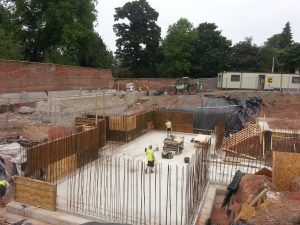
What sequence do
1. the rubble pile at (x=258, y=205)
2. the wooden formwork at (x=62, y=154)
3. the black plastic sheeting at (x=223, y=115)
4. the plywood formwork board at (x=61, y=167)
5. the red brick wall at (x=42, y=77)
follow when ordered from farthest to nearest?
the black plastic sheeting at (x=223, y=115)
the red brick wall at (x=42, y=77)
the plywood formwork board at (x=61, y=167)
the wooden formwork at (x=62, y=154)
the rubble pile at (x=258, y=205)

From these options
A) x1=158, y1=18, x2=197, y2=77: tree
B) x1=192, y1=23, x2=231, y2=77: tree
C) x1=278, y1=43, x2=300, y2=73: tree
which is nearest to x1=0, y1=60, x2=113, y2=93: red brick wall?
x1=158, y1=18, x2=197, y2=77: tree

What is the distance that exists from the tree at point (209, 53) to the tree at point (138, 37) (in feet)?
20.0

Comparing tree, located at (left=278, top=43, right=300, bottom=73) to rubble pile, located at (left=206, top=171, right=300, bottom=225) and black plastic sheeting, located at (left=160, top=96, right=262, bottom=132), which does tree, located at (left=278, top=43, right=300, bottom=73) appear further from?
rubble pile, located at (left=206, top=171, right=300, bottom=225)

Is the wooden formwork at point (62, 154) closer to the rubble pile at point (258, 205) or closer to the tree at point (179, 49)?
the rubble pile at point (258, 205)

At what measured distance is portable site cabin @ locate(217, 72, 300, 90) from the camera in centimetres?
3303

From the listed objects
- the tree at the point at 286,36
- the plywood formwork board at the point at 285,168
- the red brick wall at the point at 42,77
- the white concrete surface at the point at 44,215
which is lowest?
the white concrete surface at the point at 44,215

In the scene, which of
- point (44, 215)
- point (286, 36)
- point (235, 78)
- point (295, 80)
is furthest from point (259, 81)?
point (286, 36)

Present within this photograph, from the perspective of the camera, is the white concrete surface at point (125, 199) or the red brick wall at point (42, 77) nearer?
the white concrete surface at point (125, 199)

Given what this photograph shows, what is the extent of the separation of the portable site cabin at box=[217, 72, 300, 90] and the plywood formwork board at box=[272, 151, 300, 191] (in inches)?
1035

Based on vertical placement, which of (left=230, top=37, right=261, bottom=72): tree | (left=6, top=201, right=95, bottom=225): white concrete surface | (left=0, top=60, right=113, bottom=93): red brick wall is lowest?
(left=6, top=201, right=95, bottom=225): white concrete surface

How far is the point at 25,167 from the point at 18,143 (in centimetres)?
173

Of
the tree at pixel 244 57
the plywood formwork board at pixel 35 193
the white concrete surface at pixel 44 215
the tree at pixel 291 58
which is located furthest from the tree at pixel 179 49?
the white concrete surface at pixel 44 215

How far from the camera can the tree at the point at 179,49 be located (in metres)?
41.9

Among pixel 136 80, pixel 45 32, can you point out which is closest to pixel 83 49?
pixel 45 32
